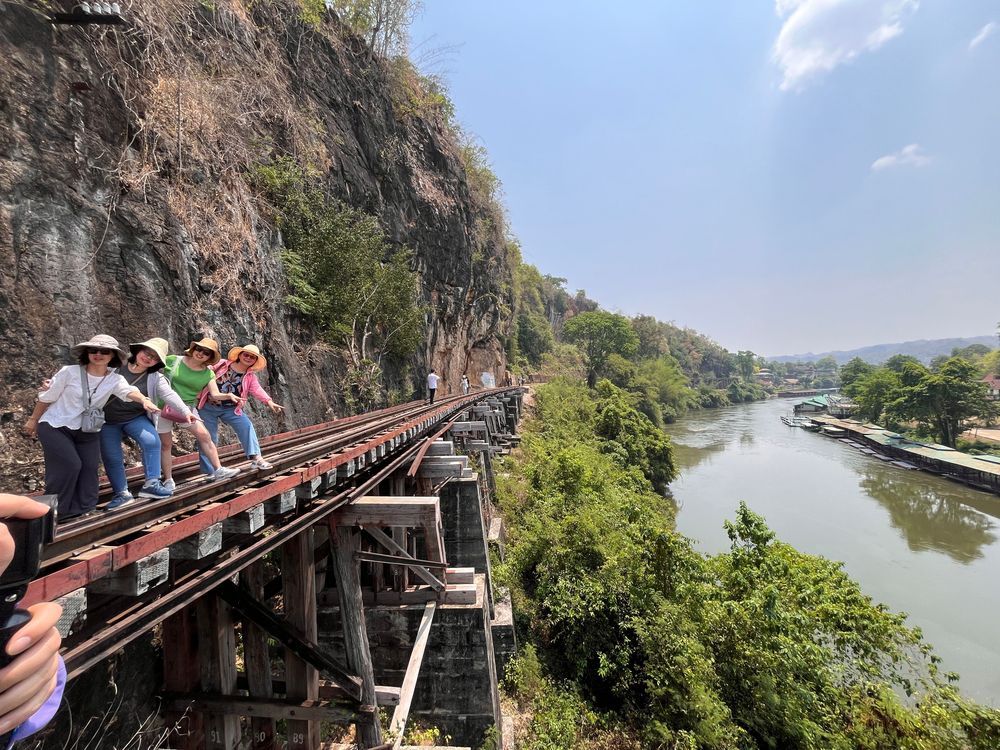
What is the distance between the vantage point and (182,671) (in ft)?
13.0

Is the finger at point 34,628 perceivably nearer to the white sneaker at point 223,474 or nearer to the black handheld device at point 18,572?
the black handheld device at point 18,572

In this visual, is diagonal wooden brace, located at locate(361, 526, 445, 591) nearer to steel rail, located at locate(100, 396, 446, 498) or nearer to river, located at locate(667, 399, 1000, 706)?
steel rail, located at locate(100, 396, 446, 498)

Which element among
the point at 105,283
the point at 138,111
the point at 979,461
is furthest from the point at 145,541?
the point at 979,461

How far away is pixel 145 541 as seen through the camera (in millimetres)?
1923

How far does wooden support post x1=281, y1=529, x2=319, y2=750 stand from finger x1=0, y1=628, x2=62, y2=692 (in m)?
2.91

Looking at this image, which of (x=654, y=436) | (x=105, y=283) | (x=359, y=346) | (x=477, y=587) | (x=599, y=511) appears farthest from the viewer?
(x=654, y=436)

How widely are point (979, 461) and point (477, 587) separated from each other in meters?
35.3

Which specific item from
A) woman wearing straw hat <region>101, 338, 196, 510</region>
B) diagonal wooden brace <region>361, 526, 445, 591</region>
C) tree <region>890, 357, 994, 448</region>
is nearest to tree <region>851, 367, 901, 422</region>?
tree <region>890, 357, 994, 448</region>

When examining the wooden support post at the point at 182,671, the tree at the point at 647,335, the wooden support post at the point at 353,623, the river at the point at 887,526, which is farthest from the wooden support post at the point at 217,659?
the tree at the point at 647,335

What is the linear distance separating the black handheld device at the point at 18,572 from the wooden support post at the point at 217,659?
352 cm

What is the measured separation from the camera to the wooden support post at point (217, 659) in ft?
12.2

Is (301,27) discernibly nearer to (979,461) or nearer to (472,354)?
(472,354)

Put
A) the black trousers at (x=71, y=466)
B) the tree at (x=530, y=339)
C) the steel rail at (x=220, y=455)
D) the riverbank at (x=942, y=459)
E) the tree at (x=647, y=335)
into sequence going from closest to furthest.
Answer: the black trousers at (x=71, y=466)
the steel rail at (x=220, y=455)
the riverbank at (x=942, y=459)
the tree at (x=530, y=339)
the tree at (x=647, y=335)

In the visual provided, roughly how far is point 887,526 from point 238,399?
85.5ft
